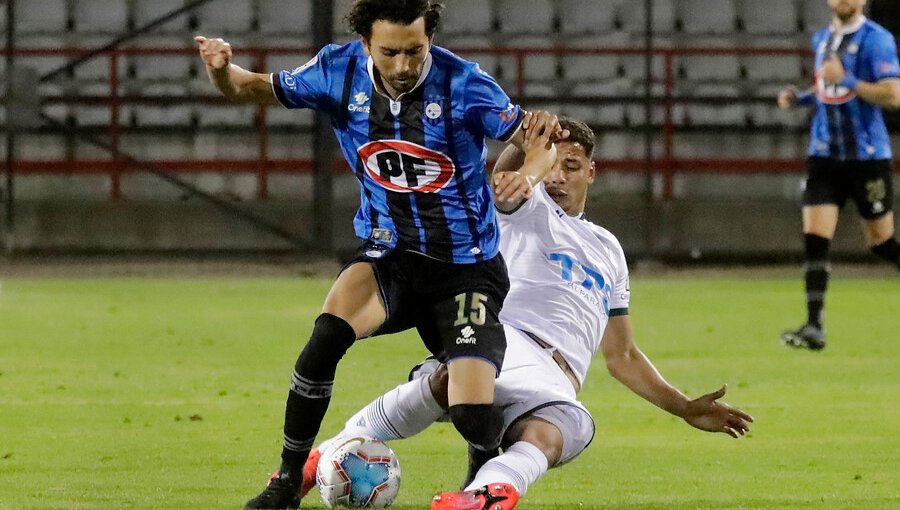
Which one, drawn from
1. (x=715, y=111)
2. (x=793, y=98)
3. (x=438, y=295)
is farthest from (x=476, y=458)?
(x=715, y=111)

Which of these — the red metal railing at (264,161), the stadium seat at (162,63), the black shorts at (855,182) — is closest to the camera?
the black shorts at (855,182)

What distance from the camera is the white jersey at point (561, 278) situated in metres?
5.75

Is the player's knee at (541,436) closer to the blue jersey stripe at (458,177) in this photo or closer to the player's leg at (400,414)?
the player's leg at (400,414)

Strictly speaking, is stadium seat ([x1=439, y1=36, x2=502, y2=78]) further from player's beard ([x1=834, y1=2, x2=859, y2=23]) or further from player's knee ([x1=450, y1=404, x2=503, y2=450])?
player's knee ([x1=450, y1=404, x2=503, y2=450])

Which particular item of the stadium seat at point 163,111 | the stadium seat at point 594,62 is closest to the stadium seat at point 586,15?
the stadium seat at point 594,62

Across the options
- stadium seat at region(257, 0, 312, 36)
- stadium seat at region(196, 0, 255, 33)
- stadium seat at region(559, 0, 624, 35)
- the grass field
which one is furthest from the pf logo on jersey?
stadium seat at region(559, 0, 624, 35)

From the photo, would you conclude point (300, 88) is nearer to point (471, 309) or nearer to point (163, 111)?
point (471, 309)

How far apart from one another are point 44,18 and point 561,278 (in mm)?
15978

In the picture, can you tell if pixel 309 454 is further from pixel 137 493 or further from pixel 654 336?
pixel 654 336

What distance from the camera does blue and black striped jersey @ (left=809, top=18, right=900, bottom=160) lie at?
11047mm

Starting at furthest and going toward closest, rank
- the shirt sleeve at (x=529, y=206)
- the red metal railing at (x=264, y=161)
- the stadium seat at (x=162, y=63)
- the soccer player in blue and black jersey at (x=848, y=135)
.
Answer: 1. the stadium seat at (x=162, y=63)
2. the red metal railing at (x=264, y=161)
3. the soccer player in blue and black jersey at (x=848, y=135)
4. the shirt sleeve at (x=529, y=206)

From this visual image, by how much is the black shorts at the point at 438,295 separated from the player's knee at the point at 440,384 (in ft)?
0.36

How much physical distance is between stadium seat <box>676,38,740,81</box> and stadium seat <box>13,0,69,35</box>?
7880mm

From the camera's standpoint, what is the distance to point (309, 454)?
5.40m
